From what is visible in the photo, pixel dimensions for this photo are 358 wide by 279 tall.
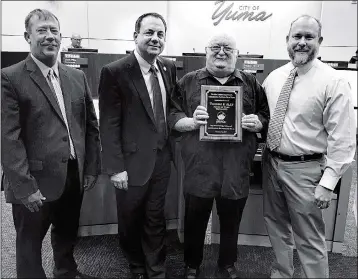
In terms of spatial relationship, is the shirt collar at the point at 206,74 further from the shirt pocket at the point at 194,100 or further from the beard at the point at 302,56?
the beard at the point at 302,56

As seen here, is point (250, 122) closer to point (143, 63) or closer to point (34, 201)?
point (143, 63)

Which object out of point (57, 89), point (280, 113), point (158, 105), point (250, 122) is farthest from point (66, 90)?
point (280, 113)

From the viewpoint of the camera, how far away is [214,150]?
5.18ft

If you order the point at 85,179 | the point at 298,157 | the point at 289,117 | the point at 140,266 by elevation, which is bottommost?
the point at 140,266

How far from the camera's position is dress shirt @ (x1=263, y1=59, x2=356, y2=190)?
141 cm

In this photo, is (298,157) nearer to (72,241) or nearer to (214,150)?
(214,150)

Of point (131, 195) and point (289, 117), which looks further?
point (131, 195)

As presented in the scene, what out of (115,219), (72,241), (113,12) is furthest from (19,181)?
(113,12)

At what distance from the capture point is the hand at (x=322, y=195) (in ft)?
4.77

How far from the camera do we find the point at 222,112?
1443 millimetres

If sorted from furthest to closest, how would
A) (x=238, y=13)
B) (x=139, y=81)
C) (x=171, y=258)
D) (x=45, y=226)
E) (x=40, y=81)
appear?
(x=238, y=13) < (x=171, y=258) < (x=139, y=81) < (x=45, y=226) < (x=40, y=81)

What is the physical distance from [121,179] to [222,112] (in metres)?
0.59

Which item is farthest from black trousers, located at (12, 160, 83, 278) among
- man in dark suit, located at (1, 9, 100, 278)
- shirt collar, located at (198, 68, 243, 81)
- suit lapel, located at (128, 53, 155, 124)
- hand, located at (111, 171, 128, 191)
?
shirt collar, located at (198, 68, 243, 81)

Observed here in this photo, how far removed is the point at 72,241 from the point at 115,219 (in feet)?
2.42
